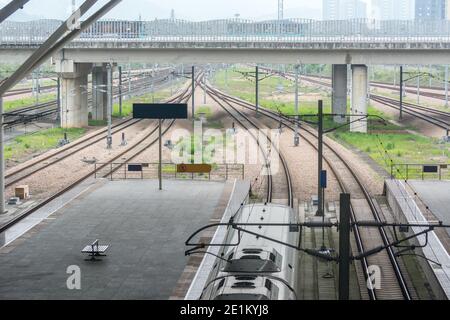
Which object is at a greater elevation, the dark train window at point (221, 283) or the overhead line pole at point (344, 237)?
the overhead line pole at point (344, 237)

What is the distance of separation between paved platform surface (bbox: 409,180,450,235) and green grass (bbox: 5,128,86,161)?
2161 centimetres

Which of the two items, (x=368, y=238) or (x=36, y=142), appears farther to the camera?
(x=36, y=142)

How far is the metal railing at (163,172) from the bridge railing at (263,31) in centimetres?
1582

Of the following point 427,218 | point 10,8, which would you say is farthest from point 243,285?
point 427,218

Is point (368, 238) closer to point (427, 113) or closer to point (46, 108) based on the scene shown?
point (427, 113)

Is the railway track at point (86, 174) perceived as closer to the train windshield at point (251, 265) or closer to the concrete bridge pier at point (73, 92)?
the concrete bridge pier at point (73, 92)

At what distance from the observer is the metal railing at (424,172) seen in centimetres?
3828

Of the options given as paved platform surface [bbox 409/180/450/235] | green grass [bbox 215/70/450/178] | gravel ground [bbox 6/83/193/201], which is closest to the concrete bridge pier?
gravel ground [bbox 6/83/193/201]

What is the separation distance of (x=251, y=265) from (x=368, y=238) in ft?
38.9

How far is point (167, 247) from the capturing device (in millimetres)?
24359

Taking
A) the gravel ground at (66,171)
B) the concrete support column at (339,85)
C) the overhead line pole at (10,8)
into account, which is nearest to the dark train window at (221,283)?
the overhead line pole at (10,8)

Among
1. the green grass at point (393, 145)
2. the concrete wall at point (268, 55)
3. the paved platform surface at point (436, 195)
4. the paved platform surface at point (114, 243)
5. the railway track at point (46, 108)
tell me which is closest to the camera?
the paved platform surface at point (114, 243)

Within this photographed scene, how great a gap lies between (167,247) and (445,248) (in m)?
7.52

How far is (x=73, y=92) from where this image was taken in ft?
197
